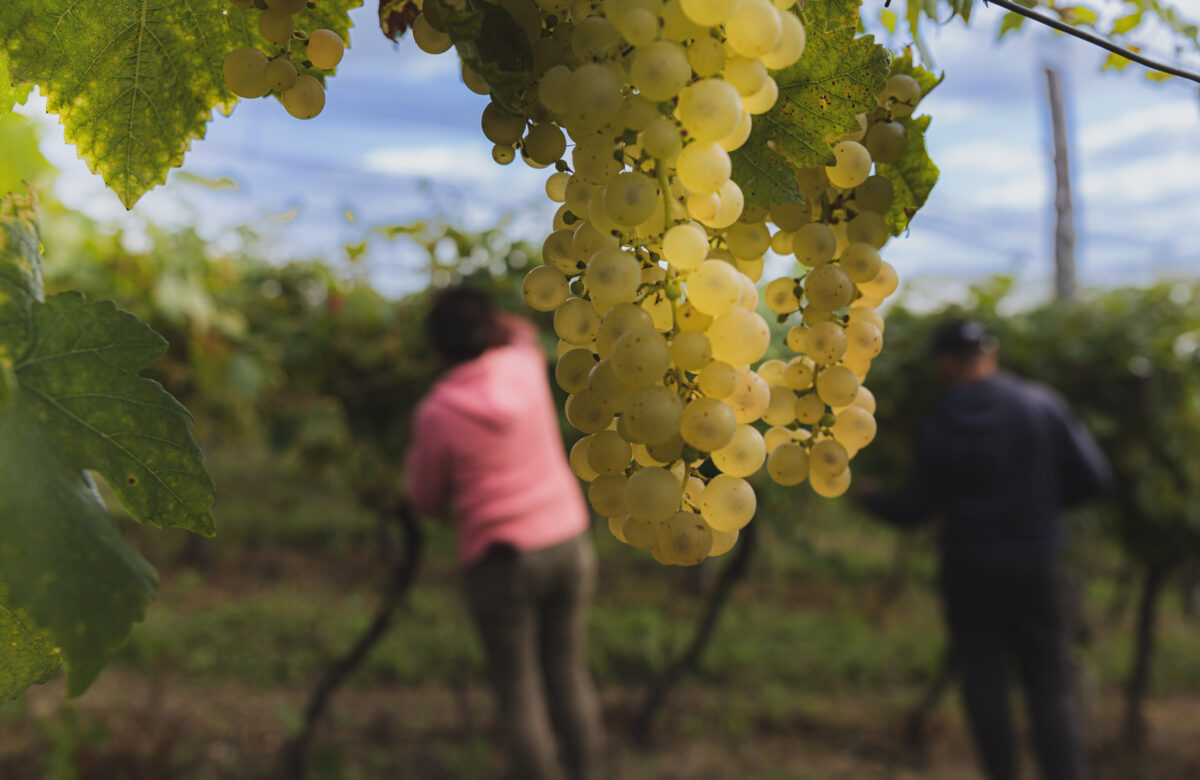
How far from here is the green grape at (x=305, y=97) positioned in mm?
565

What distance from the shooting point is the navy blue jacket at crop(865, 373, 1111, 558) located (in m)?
3.27

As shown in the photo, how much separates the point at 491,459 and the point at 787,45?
8.05 ft

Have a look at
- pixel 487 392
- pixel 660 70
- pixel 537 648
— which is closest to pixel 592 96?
pixel 660 70

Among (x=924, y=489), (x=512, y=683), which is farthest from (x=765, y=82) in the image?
(x=924, y=489)

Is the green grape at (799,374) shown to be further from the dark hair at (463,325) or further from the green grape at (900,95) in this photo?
the dark hair at (463,325)

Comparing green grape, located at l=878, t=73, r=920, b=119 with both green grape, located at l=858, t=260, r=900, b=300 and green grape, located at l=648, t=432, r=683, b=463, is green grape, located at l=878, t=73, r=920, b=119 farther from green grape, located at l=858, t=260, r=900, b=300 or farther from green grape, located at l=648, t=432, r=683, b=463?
green grape, located at l=648, t=432, r=683, b=463

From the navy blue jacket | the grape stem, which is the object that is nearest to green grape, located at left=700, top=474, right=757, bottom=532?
the grape stem

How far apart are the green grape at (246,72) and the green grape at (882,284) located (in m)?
0.42

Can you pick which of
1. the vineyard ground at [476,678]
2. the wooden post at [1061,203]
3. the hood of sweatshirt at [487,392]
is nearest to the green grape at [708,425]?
the hood of sweatshirt at [487,392]

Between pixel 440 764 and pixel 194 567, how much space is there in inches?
157

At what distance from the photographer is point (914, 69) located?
2.01 feet

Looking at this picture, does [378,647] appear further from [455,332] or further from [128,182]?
[128,182]

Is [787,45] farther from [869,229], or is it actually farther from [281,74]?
[281,74]

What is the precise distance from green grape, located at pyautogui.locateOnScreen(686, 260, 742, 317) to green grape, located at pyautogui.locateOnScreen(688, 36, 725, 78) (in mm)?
103
